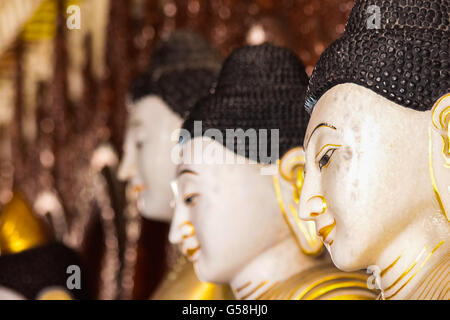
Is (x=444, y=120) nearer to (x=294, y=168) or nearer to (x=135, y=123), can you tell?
Answer: (x=294, y=168)

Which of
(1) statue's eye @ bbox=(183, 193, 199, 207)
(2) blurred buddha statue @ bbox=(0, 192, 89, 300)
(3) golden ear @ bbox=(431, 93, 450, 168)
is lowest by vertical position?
(2) blurred buddha statue @ bbox=(0, 192, 89, 300)

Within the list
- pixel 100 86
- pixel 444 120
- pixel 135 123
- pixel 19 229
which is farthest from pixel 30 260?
pixel 444 120

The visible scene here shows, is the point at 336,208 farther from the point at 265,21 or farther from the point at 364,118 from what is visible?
the point at 265,21

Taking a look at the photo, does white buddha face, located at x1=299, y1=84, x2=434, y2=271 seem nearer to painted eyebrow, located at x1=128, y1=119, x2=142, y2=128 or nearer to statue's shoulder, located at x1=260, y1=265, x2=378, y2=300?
statue's shoulder, located at x1=260, y1=265, x2=378, y2=300

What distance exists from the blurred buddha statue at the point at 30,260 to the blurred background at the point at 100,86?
0.11m

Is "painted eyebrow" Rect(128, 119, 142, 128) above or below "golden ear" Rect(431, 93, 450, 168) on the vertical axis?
below

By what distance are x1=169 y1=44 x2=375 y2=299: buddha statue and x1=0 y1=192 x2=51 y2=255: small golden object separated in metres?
0.73

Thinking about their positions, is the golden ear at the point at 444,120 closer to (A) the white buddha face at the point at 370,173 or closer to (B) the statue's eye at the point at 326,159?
(A) the white buddha face at the point at 370,173


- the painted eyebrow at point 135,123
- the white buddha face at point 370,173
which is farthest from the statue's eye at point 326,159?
the painted eyebrow at point 135,123

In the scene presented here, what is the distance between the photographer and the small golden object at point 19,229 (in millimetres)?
2432

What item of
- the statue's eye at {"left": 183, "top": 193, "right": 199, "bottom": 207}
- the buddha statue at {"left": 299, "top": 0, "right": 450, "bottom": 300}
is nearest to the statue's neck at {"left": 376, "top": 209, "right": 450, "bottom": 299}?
the buddha statue at {"left": 299, "top": 0, "right": 450, "bottom": 300}

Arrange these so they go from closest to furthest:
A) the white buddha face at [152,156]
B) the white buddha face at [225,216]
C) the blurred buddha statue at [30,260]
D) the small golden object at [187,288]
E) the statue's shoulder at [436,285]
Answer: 1. the statue's shoulder at [436,285]
2. the white buddha face at [225,216]
3. the small golden object at [187,288]
4. the blurred buddha statue at [30,260]
5. the white buddha face at [152,156]

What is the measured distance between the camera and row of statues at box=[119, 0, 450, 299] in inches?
53.6
